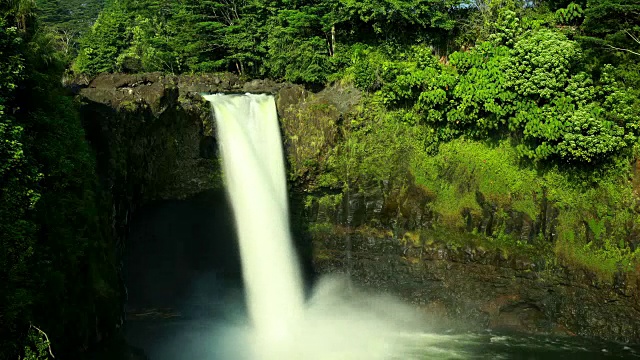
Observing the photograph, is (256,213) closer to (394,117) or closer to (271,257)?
(271,257)

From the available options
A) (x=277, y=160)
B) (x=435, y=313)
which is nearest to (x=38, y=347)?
(x=277, y=160)

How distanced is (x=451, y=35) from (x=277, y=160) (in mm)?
9794

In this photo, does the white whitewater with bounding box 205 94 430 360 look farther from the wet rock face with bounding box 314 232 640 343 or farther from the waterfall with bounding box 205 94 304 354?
the wet rock face with bounding box 314 232 640 343

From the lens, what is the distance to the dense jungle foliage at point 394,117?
925 centimetres

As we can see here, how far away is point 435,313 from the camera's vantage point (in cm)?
1736

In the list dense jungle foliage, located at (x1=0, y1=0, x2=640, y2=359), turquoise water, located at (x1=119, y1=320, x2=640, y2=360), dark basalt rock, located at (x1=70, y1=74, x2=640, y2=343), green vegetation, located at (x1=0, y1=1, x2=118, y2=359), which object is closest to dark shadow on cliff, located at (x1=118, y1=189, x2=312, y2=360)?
turquoise water, located at (x1=119, y1=320, x2=640, y2=360)

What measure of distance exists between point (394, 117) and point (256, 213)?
6351mm

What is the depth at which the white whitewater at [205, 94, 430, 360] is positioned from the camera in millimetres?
16766

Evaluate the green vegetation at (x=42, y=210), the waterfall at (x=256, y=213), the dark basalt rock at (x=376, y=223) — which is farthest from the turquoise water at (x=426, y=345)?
the green vegetation at (x=42, y=210)

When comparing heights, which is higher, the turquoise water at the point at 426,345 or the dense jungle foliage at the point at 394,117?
the dense jungle foliage at the point at 394,117

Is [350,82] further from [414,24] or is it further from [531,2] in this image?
[531,2]

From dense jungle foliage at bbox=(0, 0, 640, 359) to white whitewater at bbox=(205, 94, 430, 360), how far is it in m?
1.78

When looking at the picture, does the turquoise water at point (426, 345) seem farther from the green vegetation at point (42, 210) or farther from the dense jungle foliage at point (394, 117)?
the green vegetation at point (42, 210)

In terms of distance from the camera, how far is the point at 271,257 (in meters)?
17.7
